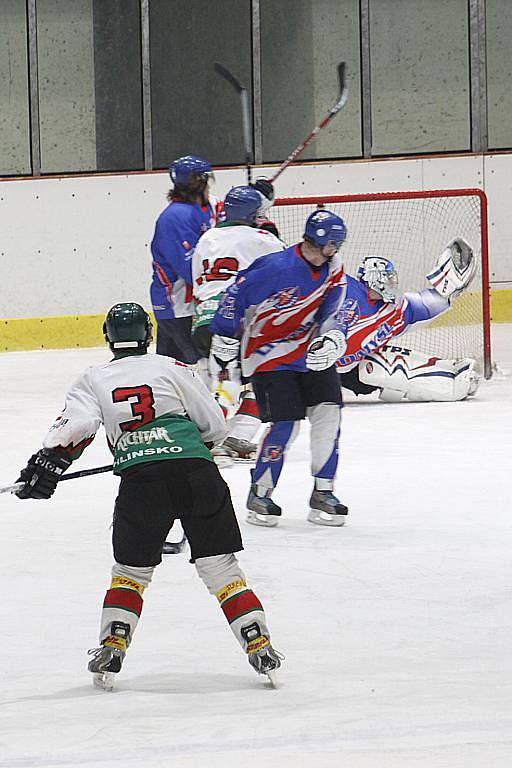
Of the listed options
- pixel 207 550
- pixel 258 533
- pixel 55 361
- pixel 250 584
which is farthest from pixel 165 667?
pixel 55 361

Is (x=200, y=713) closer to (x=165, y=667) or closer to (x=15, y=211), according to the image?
(x=165, y=667)

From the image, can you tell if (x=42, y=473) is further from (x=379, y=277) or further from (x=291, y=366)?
(x=379, y=277)

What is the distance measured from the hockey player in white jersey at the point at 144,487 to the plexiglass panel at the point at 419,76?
31.6 ft

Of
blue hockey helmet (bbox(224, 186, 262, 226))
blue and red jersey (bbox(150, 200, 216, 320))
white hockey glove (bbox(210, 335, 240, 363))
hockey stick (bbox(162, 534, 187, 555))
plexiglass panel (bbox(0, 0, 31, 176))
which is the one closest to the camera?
hockey stick (bbox(162, 534, 187, 555))


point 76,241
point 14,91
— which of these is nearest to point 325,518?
point 76,241

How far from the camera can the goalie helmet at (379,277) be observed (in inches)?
319

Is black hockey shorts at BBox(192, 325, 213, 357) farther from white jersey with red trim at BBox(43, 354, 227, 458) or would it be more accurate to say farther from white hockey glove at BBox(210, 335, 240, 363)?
white jersey with red trim at BBox(43, 354, 227, 458)

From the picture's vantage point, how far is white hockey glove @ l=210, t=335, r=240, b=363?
5.25 metres

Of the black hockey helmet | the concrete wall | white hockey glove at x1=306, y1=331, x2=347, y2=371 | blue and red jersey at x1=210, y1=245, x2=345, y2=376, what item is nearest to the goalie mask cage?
the concrete wall

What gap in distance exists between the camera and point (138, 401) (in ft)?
10.6

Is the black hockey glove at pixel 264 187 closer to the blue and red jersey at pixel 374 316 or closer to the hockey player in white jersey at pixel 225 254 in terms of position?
the hockey player in white jersey at pixel 225 254

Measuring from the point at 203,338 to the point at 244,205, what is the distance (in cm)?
61

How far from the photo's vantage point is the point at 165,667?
3.35m

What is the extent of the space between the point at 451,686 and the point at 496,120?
→ 1016 centimetres
